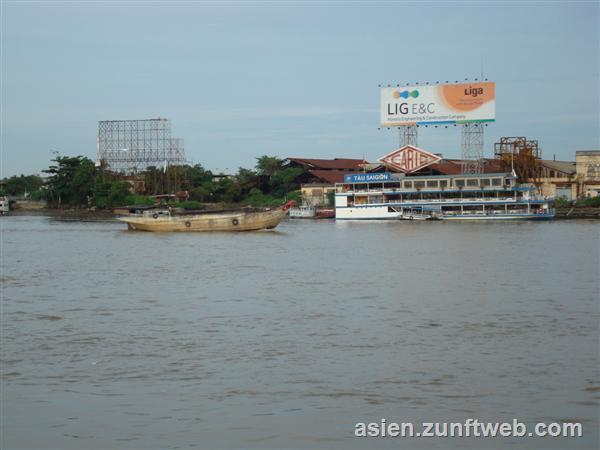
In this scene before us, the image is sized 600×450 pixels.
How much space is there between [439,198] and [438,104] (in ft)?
24.7

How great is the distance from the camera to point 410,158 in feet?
220

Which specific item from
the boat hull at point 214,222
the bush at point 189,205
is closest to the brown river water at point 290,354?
the boat hull at point 214,222

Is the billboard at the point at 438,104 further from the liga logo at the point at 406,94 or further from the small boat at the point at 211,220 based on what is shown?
the small boat at the point at 211,220

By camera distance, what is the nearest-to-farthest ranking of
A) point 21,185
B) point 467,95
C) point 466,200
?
1. point 467,95
2. point 466,200
3. point 21,185

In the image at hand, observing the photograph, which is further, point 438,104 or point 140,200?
point 140,200

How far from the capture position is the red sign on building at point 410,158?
66750 millimetres

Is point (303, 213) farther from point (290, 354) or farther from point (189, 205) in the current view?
point (290, 354)

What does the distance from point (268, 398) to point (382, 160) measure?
59537 mm

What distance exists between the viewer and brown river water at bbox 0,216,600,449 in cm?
816

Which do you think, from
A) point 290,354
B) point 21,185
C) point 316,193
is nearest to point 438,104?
point 316,193

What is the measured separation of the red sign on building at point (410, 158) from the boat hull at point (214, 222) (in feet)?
67.3

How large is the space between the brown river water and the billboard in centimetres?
3933

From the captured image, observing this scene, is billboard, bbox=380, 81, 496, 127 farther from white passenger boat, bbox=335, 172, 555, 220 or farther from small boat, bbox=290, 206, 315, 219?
small boat, bbox=290, 206, 315, 219

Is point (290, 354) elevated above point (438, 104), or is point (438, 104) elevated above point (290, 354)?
point (438, 104)
